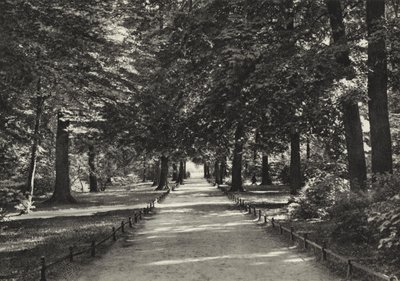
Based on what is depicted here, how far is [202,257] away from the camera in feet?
43.2

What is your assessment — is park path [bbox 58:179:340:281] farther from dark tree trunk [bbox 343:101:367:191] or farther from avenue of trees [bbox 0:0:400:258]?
dark tree trunk [bbox 343:101:367:191]

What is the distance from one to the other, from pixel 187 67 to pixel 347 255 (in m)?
9.57

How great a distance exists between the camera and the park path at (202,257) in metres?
11.1

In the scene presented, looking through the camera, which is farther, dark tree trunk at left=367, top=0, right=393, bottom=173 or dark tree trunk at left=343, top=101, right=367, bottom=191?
dark tree trunk at left=343, top=101, right=367, bottom=191

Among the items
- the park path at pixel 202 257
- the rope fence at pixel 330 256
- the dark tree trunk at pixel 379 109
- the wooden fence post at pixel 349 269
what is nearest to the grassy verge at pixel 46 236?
the park path at pixel 202 257

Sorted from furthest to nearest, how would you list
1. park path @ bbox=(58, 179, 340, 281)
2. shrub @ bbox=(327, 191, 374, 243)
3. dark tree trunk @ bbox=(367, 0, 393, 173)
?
dark tree trunk @ bbox=(367, 0, 393, 173), shrub @ bbox=(327, 191, 374, 243), park path @ bbox=(58, 179, 340, 281)

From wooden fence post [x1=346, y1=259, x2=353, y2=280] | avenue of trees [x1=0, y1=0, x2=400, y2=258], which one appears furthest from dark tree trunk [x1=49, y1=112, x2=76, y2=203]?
wooden fence post [x1=346, y1=259, x2=353, y2=280]

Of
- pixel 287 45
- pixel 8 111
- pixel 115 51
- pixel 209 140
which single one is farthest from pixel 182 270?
pixel 209 140

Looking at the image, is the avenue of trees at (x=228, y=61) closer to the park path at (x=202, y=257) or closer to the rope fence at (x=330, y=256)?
the rope fence at (x=330, y=256)

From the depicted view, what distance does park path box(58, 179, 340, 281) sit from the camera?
1106cm

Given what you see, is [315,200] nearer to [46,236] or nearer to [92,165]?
[46,236]

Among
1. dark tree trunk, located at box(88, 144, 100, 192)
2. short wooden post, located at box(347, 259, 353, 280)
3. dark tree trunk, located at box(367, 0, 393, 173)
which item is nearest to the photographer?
short wooden post, located at box(347, 259, 353, 280)

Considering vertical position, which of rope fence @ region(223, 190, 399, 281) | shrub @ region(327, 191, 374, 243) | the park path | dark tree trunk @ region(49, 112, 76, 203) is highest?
dark tree trunk @ region(49, 112, 76, 203)

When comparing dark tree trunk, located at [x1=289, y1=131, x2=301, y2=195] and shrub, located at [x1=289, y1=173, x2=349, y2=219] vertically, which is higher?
dark tree trunk, located at [x1=289, y1=131, x2=301, y2=195]
